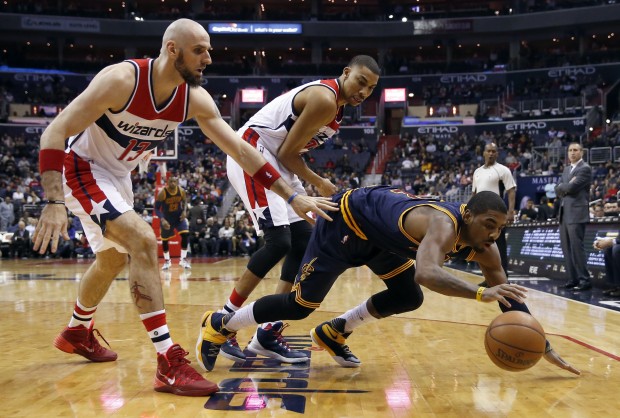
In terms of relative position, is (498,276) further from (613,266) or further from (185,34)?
(613,266)

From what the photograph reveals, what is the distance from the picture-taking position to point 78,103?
3.31m

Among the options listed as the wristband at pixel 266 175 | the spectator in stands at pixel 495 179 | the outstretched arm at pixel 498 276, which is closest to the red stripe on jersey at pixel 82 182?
the wristband at pixel 266 175

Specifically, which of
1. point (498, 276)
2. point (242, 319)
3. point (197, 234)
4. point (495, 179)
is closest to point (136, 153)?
point (242, 319)

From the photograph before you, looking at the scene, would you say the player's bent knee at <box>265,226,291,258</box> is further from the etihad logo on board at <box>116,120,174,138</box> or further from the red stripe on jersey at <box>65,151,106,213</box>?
the red stripe on jersey at <box>65,151,106,213</box>

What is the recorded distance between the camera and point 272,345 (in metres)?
4.09

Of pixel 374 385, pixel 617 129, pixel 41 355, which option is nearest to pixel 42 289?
pixel 41 355

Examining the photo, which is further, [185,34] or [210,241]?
[210,241]

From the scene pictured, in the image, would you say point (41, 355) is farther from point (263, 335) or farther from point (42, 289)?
point (42, 289)

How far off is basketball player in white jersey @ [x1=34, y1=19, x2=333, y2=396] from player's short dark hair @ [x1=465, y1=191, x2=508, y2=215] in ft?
2.80

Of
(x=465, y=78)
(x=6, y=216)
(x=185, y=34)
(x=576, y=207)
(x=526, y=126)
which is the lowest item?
(x=6, y=216)

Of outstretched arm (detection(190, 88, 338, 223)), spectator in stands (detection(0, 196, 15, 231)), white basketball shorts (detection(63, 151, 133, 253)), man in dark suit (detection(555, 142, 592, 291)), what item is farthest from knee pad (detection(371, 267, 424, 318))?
spectator in stands (detection(0, 196, 15, 231))

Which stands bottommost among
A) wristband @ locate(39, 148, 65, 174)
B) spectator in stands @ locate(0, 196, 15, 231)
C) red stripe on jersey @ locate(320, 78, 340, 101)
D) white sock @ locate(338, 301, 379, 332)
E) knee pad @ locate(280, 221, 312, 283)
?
spectator in stands @ locate(0, 196, 15, 231)

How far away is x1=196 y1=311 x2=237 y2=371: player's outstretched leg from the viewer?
385 centimetres

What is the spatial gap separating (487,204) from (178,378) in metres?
1.83
